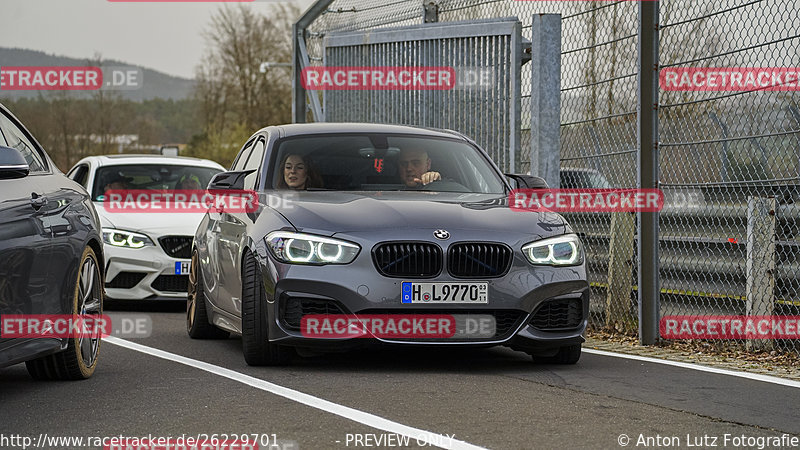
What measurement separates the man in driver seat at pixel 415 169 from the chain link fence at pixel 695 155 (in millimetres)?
1888

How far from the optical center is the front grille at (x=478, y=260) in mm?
7418

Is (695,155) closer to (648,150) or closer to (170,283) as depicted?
(648,150)

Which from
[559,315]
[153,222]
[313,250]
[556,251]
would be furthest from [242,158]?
[153,222]

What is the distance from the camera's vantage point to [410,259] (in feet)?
24.3

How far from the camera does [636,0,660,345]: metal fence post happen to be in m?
9.60

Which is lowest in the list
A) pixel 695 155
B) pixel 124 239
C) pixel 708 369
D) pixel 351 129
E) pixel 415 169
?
pixel 708 369

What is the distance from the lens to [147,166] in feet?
48.5

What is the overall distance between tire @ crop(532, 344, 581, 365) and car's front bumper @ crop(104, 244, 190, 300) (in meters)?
5.82

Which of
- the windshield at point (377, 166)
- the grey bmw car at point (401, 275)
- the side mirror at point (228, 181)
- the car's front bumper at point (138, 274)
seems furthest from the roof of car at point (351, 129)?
the car's front bumper at point (138, 274)

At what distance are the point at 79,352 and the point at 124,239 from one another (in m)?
6.06

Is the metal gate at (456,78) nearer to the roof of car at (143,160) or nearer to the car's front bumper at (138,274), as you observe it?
the roof of car at (143,160)

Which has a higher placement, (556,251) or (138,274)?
(556,251)

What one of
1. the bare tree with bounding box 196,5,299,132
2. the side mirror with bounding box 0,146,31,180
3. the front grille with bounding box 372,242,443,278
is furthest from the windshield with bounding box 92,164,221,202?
the bare tree with bounding box 196,5,299,132

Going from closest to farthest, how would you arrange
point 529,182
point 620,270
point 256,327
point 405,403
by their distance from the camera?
point 405,403 → point 256,327 → point 529,182 → point 620,270
